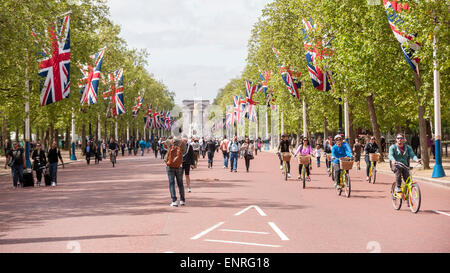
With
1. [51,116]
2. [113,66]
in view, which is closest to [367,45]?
[51,116]

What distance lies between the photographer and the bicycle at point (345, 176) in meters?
15.6

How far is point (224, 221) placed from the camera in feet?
36.2

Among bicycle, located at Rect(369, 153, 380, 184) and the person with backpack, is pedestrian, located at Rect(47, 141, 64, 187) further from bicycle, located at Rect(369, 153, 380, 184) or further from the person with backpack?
bicycle, located at Rect(369, 153, 380, 184)

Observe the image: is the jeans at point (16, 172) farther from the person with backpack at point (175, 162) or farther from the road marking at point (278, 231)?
the road marking at point (278, 231)

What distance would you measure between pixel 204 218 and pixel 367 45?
17026 millimetres

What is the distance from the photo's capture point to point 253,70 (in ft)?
247

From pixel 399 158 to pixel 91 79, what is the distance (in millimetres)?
31127

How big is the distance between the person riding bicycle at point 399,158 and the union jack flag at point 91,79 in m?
29.6

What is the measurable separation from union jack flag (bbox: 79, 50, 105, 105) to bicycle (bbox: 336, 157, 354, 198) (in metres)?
26.7

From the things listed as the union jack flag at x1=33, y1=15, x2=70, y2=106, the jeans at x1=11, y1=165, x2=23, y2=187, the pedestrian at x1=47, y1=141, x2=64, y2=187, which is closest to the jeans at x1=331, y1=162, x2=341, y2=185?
the pedestrian at x1=47, y1=141, x2=64, y2=187

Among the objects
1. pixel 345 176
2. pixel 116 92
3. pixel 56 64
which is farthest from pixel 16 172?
pixel 116 92

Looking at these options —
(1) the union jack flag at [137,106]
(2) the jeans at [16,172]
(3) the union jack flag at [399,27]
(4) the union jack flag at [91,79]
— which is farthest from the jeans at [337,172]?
(1) the union jack flag at [137,106]

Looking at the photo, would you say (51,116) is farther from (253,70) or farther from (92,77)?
(253,70)

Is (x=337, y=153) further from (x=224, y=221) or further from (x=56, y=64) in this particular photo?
(x=56, y=64)
